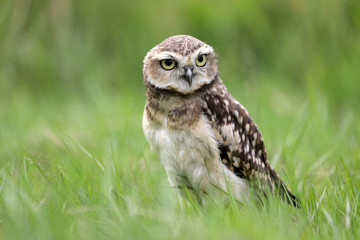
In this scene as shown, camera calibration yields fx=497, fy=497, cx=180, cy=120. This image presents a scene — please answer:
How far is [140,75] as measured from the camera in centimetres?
657

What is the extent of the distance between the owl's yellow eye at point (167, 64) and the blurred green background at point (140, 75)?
704mm

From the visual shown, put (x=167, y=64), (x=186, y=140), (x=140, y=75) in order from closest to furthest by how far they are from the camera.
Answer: (x=186, y=140) < (x=167, y=64) < (x=140, y=75)

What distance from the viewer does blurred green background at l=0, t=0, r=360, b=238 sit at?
13.5 ft

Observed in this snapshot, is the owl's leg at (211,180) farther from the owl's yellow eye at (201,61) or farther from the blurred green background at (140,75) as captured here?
the owl's yellow eye at (201,61)

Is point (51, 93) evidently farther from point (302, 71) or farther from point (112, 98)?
point (302, 71)

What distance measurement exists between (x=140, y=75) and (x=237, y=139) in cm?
350

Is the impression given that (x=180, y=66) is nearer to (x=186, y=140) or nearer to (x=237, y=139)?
(x=186, y=140)

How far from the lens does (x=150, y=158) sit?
404 cm

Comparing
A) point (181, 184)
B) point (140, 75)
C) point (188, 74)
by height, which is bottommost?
point (181, 184)

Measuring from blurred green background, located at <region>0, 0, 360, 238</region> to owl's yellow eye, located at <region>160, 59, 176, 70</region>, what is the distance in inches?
27.7

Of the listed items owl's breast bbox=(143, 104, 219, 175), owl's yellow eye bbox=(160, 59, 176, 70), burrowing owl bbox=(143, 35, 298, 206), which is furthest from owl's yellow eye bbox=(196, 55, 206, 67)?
owl's breast bbox=(143, 104, 219, 175)

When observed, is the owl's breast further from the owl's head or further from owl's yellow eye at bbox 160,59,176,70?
owl's yellow eye at bbox 160,59,176,70

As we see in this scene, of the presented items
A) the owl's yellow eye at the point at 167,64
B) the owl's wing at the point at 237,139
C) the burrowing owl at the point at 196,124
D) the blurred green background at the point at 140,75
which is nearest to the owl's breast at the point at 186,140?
the burrowing owl at the point at 196,124

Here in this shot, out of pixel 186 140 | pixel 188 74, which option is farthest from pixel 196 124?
pixel 188 74
